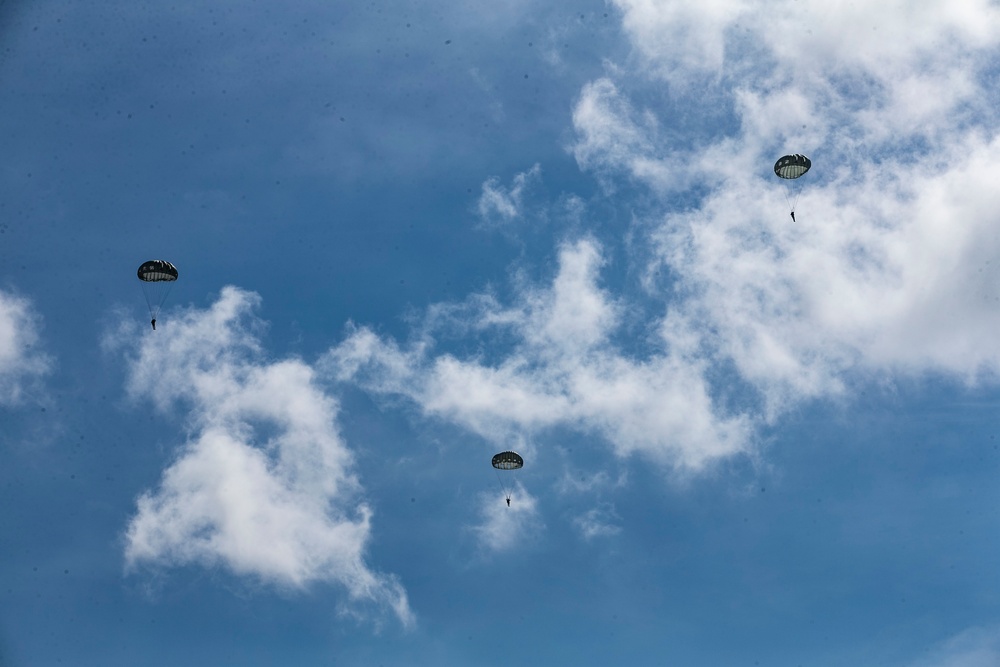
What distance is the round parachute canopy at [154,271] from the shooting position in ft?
419

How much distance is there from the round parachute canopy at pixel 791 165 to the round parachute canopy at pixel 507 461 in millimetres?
40287

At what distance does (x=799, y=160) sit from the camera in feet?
428

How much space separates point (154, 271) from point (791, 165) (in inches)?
2485

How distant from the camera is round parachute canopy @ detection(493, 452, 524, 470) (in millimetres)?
141125

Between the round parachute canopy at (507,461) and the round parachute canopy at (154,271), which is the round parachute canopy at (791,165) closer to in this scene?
the round parachute canopy at (507,461)

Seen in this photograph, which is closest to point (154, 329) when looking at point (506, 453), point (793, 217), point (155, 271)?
point (155, 271)

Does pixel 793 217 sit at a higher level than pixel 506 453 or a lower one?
higher

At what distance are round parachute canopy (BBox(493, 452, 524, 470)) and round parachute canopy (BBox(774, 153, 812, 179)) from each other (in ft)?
132

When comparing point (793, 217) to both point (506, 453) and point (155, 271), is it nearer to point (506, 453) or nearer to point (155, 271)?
point (506, 453)

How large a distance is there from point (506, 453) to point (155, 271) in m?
41.3

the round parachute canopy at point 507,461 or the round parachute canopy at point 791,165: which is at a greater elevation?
the round parachute canopy at point 791,165

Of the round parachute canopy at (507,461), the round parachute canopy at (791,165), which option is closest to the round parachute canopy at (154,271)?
the round parachute canopy at (507,461)

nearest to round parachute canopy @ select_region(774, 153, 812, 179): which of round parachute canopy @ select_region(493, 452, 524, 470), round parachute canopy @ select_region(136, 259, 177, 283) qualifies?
round parachute canopy @ select_region(493, 452, 524, 470)

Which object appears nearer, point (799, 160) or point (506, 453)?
point (799, 160)
